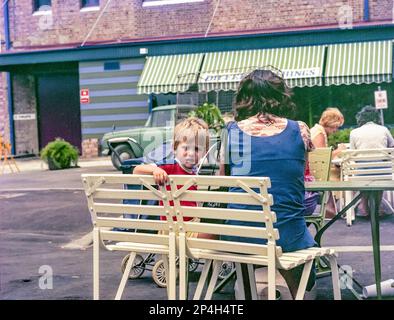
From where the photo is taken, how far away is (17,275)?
527 centimetres

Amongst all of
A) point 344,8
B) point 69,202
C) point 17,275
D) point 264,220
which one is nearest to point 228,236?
point 264,220

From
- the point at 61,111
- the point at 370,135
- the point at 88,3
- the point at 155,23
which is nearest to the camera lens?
the point at 370,135

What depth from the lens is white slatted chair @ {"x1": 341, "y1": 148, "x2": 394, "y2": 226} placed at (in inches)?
258

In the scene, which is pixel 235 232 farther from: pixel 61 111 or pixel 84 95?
pixel 61 111

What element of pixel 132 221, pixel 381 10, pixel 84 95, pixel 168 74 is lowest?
pixel 132 221

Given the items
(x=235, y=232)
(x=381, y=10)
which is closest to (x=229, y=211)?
(x=235, y=232)

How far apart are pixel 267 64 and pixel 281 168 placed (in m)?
10.9

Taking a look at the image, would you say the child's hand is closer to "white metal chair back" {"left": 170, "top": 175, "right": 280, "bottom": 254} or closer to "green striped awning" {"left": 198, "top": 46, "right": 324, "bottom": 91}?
"white metal chair back" {"left": 170, "top": 175, "right": 280, "bottom": 254}

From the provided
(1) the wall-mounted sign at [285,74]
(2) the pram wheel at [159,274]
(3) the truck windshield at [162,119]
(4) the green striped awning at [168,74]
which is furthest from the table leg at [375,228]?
(4) the green striped awning at [168,74]

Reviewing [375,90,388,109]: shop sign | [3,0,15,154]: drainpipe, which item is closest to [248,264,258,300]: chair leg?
[375,90,388,109]: shop sign

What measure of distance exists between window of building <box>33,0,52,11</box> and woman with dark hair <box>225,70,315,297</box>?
5.71 metres

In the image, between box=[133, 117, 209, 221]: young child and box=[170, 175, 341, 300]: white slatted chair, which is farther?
box=[133, 117, 209, 221]: young child

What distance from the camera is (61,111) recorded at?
13.9 metres

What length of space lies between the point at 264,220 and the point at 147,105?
37.7 feet
